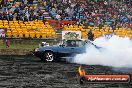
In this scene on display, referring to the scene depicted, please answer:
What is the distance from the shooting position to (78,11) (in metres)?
42.9

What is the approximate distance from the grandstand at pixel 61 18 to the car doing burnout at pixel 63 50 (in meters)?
11.0

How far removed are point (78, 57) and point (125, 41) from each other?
10.6 ft

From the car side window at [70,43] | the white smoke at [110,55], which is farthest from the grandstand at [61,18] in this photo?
the white smoke at [110,55]

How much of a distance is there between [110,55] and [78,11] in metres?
18.7

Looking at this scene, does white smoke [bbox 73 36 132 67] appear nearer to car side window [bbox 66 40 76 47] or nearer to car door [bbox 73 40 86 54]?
car door [bbox 73 40 86 54]

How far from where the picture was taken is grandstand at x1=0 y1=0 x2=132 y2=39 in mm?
37312

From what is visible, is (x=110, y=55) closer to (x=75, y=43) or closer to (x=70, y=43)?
(x=75, y=43)

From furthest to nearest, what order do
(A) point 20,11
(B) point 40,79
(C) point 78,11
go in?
(C) point 78,11
(A) point 20,11
(B) point 40,79

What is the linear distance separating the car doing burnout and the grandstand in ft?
36.1

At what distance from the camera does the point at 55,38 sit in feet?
120

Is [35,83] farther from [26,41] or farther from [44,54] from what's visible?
[26,41]

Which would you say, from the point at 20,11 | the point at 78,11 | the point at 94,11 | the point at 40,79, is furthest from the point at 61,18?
the point at 40,79

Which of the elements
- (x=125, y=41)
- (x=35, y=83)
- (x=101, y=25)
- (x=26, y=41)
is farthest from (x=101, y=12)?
(x=35, y=83)

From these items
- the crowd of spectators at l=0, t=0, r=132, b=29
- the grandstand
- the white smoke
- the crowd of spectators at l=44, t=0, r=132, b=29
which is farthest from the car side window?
the crowd of spectators at l=44, t=0, r=132, b=29
